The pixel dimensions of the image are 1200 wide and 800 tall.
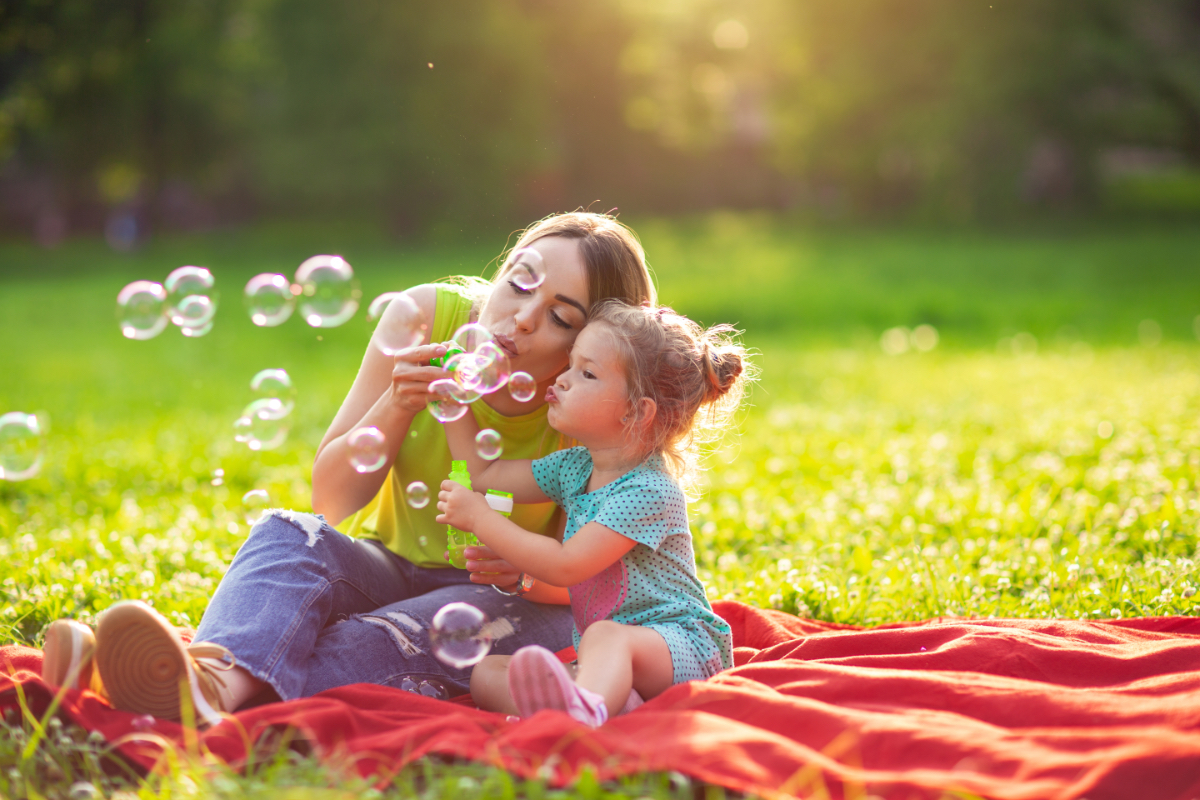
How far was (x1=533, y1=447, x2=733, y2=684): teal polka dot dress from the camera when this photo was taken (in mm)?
2498

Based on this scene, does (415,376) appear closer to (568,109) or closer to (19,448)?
(19,448)

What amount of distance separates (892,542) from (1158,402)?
3.62 meters

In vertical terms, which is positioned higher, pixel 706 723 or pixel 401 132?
pixel 401 132

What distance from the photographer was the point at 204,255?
81.0 ft

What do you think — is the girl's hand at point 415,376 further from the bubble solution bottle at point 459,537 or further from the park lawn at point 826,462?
the park lawn at point 826,462

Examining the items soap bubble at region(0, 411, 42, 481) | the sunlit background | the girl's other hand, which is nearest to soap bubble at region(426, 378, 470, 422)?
the girl's other hand

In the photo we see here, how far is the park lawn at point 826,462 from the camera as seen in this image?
341 cm

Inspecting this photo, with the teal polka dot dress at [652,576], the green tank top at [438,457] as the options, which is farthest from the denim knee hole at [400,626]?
the teal polka dot dress at [652,576]

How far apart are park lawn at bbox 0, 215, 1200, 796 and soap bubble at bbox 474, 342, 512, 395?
35.8 inches

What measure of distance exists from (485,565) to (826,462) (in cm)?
356

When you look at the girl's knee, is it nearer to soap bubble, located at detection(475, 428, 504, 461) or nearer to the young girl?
the young girl

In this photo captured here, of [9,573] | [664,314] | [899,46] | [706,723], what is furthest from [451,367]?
[899,46]

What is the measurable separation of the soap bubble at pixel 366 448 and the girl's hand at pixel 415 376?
0.11 metres

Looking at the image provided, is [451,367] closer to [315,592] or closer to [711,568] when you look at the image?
[315,592]
